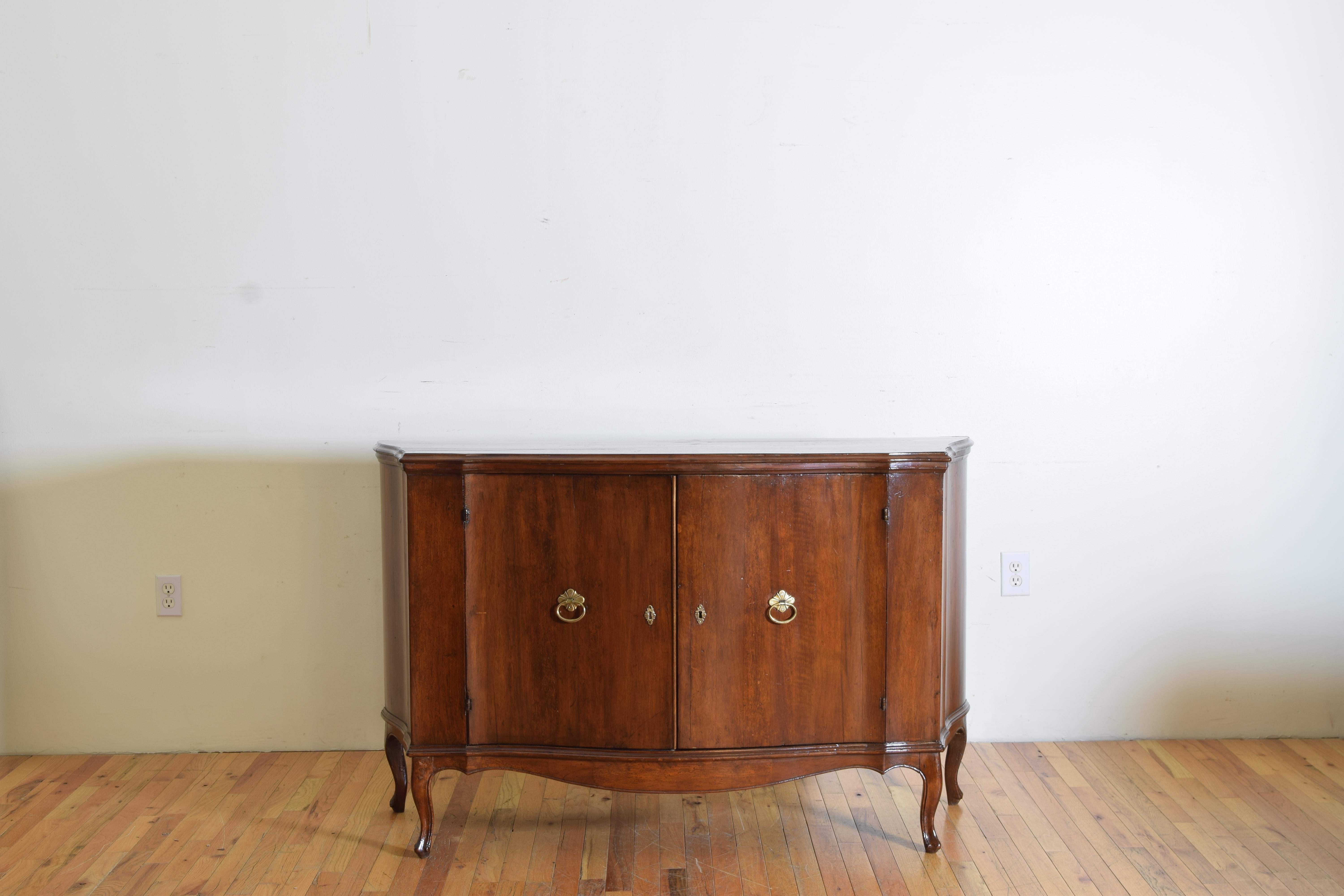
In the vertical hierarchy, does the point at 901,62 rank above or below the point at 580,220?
above

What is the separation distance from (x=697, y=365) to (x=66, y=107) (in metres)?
1.42

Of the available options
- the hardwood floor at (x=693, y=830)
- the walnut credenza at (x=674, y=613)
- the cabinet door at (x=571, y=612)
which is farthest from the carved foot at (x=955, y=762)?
the cabinet door at (x=571, y=612)

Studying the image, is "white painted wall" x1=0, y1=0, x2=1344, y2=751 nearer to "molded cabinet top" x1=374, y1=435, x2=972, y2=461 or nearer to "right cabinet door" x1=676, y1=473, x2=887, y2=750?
"molded cabinet top" x1=374, y1=435, x2=972, y2=461

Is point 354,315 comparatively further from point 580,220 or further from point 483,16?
point 483,16

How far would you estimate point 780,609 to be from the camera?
1.66m

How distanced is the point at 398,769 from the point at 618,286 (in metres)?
1.07

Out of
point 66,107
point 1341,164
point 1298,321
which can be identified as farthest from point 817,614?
point 66,107

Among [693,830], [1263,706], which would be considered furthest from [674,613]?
[1263,706]

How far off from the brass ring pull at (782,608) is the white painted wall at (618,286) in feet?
1.86

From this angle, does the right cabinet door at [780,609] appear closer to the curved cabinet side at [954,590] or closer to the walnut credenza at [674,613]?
the walnut credenza at [674,613]

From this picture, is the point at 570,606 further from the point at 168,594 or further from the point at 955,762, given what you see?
the point at 168,594

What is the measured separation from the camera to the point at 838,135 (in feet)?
6.93

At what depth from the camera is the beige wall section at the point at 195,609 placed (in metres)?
2.14

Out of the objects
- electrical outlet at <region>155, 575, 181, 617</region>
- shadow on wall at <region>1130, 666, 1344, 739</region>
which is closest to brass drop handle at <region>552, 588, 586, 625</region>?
electrical outlet at <region>155, 575, 181, 617</region>
